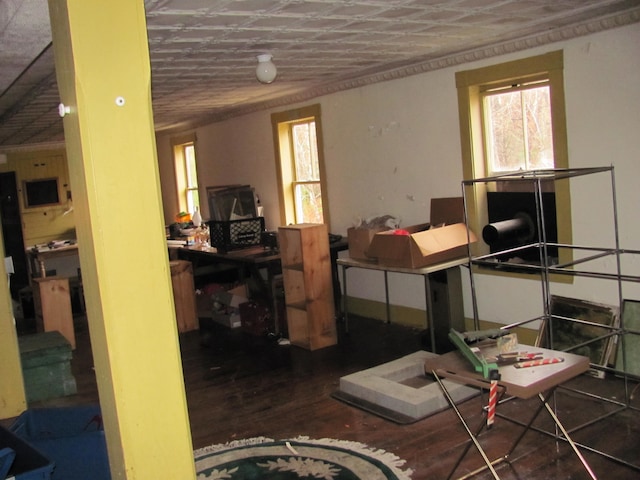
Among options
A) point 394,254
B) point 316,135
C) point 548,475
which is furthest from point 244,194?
point 548,475

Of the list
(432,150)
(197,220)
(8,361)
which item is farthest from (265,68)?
(197,220)

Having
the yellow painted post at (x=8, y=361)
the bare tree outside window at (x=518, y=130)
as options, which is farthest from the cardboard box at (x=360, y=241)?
the yellow painted post at (x=8, y=361)

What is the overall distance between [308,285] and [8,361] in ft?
9.12

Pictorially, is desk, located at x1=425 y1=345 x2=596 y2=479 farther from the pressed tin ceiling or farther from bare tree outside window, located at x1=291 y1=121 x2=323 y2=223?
bare tree outside window, located at x1=291 y1=121 x2=323 y2=223

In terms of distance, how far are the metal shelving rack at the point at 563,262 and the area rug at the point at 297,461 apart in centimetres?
104

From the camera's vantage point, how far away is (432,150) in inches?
247

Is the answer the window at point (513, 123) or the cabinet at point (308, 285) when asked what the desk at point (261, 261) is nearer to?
the cabinet at point (308, 285)

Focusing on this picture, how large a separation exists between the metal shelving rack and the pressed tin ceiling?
107 centimetres

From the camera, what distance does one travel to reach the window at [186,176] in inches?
434

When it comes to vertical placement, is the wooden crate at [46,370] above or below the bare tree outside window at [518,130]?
below

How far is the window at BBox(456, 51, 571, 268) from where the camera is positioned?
5.18 meters

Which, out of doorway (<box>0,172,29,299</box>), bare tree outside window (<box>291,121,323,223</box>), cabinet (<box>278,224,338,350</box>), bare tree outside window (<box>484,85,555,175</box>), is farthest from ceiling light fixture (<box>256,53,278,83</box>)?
doorway (<box>0,172,29,299</box>)

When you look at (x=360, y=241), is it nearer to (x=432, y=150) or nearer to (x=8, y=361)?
(x=432, y=150)

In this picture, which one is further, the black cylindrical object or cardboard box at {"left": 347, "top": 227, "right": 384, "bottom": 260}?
cardboard box at {"left": 347, "top": 227, "right": 384, "bottom": 260}
